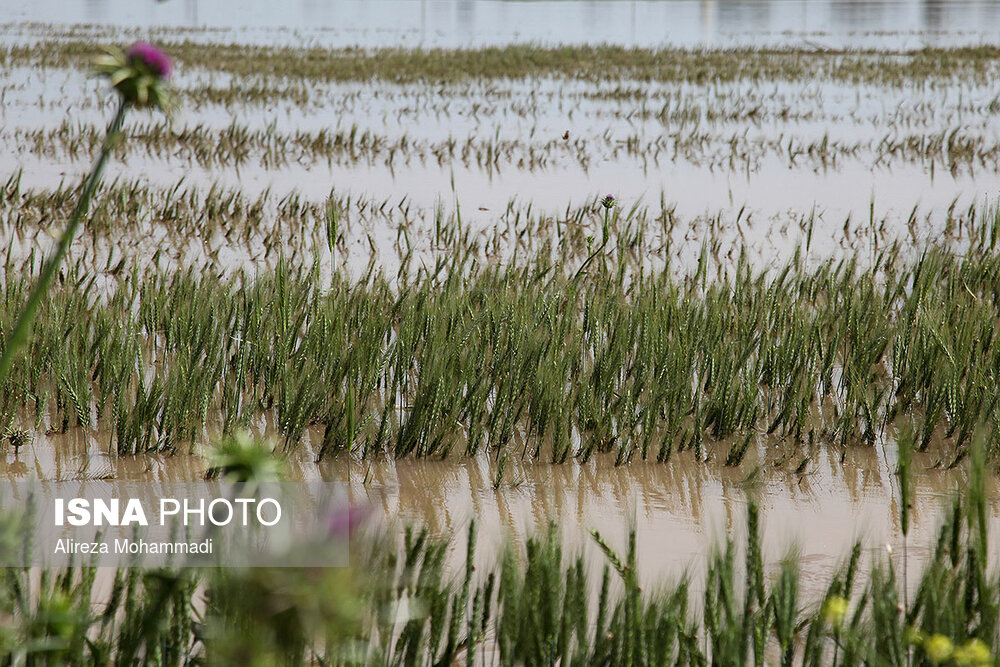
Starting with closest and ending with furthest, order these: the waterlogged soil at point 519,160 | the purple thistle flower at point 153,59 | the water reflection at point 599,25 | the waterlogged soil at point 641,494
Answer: the purple thistle flower at point 153,59, the waterlogged soil at point 641,494, the waterlogged soil at point 519,160, the water reflection at point 599,25

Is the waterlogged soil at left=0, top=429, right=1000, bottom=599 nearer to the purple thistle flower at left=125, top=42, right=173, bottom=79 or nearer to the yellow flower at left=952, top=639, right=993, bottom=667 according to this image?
the yellow flower at left=952, top=639, right=993, bottom=667

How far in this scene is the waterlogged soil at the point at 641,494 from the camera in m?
2.47

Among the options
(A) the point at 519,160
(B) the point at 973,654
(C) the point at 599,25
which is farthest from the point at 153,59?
(C) the point at 599,25

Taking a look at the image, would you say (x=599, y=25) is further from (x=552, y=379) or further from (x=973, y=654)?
(x=973, y=654)

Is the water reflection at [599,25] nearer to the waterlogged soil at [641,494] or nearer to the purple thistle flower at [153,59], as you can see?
the waterlogged soil at [641,494]

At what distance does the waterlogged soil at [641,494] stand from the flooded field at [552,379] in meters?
0.01

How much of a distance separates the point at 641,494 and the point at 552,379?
44cm

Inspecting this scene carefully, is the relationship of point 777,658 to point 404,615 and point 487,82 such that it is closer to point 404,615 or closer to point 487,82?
point 404,615

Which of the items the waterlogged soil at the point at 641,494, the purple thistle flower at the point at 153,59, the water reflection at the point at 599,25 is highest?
the water reflection at the point at 599,25

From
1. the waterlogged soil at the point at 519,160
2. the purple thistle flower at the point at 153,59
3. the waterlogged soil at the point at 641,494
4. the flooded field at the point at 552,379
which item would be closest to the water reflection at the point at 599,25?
the waterlogged soil at the point at 519,160

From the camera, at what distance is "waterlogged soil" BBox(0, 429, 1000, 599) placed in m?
2.47

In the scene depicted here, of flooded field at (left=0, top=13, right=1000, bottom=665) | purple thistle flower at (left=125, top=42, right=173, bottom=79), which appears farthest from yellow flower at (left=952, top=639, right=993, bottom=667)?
purple thistle flower at (left=125, top=42, right=173, bottom=79)

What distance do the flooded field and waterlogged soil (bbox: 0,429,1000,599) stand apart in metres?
0.01

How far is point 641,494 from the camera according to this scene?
2.75 metres
